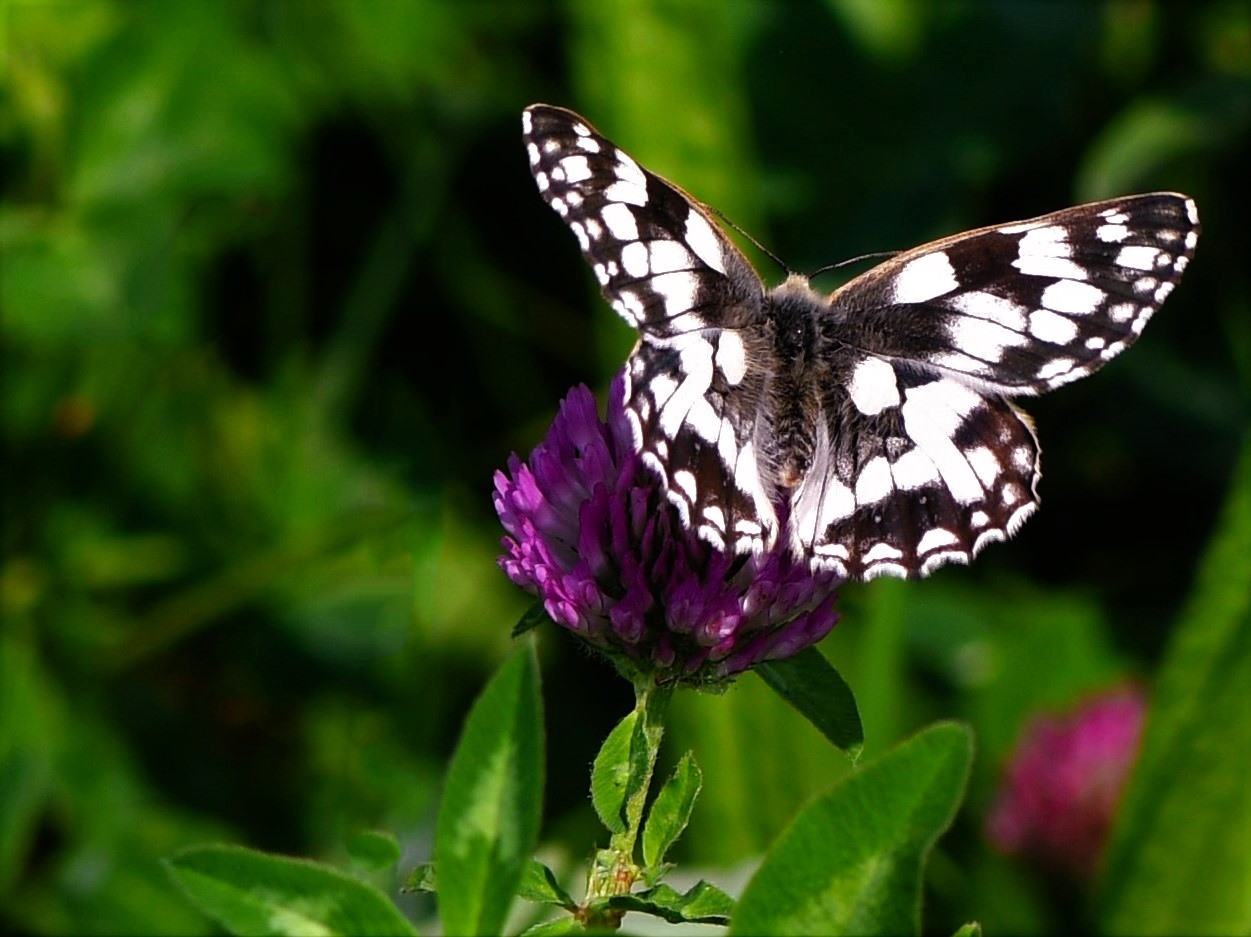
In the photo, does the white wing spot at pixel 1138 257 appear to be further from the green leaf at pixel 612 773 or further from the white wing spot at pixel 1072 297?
the green leaf at pixel 612 773

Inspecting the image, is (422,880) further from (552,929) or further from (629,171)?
(629,171)

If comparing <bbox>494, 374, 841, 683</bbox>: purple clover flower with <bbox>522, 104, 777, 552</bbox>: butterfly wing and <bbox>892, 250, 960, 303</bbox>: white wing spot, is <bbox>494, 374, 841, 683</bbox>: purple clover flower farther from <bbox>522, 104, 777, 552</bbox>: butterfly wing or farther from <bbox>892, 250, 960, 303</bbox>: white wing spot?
<bbox>892, 250, 960, 303</bbox>: white wing spot

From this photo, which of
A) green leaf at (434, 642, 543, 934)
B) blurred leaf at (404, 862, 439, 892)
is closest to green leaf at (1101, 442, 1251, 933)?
blurred leaf at (404, 862, 439, 892)

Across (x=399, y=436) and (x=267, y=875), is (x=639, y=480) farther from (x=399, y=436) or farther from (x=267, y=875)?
(x=399, y=436)

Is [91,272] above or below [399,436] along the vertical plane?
above

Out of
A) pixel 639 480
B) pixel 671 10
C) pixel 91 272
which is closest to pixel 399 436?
pixel 91 272

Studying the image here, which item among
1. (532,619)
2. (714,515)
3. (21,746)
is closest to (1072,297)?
(714,515)
